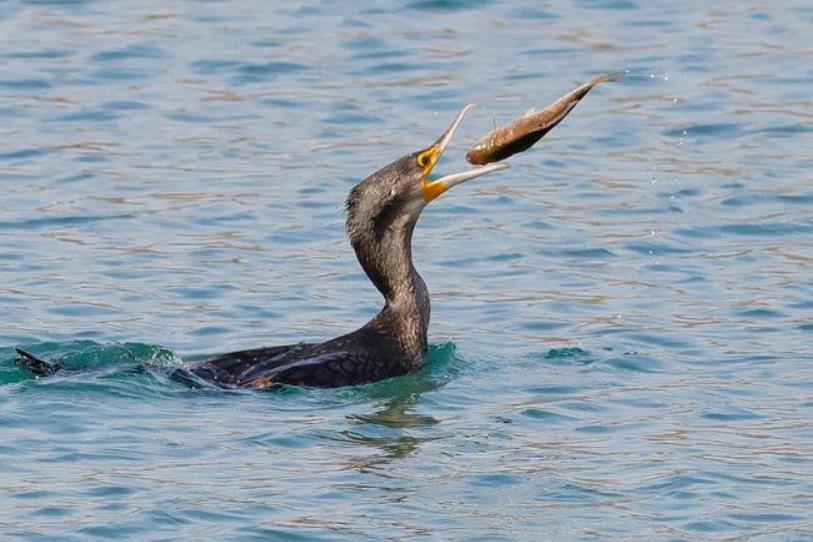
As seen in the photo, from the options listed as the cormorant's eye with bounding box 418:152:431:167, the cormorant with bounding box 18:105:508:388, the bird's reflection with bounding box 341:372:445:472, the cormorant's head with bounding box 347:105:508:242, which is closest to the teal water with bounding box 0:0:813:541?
the bird's reflection with bounding box 341:372:445:472

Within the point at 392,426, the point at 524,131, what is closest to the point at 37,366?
the point at 392,426

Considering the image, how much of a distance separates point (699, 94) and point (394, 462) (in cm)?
819

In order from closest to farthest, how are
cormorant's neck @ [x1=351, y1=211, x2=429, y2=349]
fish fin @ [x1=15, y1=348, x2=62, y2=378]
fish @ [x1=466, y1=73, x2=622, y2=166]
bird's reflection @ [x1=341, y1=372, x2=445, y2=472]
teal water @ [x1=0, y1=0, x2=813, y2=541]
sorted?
teal water @ [x1=0, y1=0, x2=813, y2=541] < bird's reflection @ [x1=341, y1=372, x2=445, y2=472] < fish fin @ [x1=15, y1=348, x2=62, y2=378] < fish @ [x1=466, y1=73, x2=622, y2=166] < cormorant's neck @ [x1=351, y1=211, x2=429, y2=349]

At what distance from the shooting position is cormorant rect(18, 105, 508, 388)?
11.4 m

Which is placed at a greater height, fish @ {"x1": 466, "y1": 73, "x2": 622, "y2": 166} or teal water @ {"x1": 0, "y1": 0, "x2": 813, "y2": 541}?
fish @ {"x1": 466, "y1": 73, "x2": 622, "y2": 166}

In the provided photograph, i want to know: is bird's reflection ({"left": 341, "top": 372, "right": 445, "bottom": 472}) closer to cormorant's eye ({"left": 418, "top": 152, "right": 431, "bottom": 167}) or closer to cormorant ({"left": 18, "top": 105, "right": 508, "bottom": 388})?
cormorant ({"left": 18, "top": 105, "right": 508, "bottom": 388})

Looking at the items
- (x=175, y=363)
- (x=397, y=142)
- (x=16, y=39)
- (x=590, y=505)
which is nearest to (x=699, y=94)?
(x=397, y=142)

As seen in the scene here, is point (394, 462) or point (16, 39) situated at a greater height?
point (16, 39)

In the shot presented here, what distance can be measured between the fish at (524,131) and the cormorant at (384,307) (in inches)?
6.9

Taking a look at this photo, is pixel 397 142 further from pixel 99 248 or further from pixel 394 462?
pixel 394 462

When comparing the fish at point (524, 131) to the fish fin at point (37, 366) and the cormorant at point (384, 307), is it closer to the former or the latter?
the cormorant at point (384, 307)

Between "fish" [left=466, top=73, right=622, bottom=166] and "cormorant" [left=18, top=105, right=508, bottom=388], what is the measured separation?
0.58 ft

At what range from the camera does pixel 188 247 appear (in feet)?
47.4

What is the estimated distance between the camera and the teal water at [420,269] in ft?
31.9
